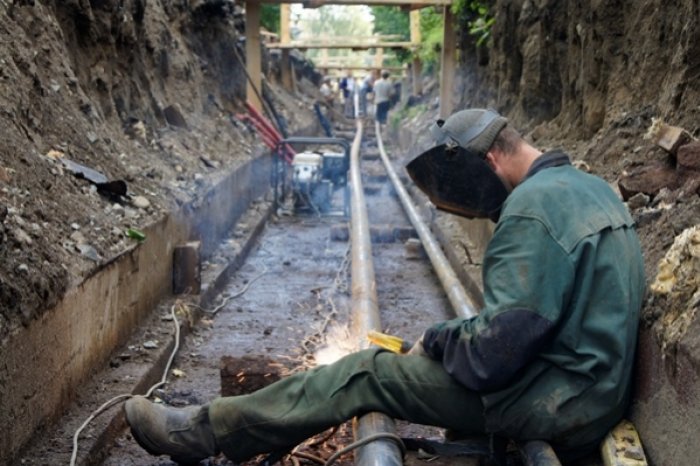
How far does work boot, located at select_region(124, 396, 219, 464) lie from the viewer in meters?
4.04

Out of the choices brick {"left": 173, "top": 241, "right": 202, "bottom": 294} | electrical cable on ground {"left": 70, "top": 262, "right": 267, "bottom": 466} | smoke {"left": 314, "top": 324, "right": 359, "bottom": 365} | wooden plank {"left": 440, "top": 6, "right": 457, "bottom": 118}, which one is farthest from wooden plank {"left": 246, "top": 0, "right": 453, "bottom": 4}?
smoke {"left": 314, "top": 324, "right": 359, "bottom": 365}

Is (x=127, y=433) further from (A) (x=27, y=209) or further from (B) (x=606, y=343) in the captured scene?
(B) (x=606, y=343)

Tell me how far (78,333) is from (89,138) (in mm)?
3026

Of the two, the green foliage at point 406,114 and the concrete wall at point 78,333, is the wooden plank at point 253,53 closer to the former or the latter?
the concrete wall at point 78,333

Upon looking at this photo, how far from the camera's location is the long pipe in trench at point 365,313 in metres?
3.46

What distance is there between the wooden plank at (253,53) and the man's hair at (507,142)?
48.0ft

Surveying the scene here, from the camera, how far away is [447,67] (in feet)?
60.6

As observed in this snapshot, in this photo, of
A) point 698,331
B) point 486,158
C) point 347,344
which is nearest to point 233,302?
point 347,344

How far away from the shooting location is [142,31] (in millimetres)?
12195

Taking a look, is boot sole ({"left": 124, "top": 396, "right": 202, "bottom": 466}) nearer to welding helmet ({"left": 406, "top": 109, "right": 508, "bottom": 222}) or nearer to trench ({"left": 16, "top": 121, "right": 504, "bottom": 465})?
trench ({"left": 16, "top": 121, "right": 504, "bottom": 465})

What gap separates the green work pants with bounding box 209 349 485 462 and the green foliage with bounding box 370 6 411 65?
31.6m

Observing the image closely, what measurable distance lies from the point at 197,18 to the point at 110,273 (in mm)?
11582

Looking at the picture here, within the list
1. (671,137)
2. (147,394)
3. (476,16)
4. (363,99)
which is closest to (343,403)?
(147,394)

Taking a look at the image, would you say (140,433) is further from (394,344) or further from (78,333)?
(394,344)
